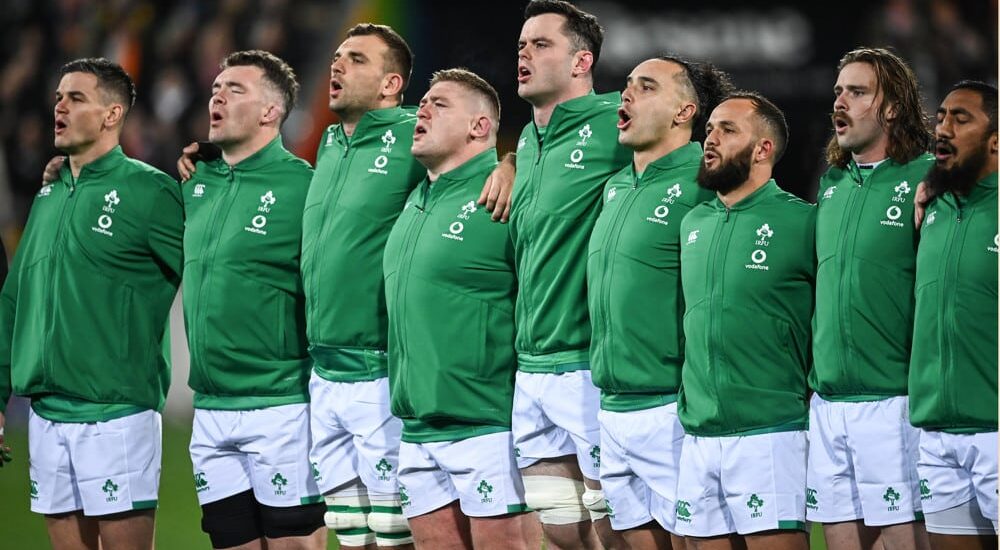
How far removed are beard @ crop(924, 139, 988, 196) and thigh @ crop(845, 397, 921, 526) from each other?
2.36 feet

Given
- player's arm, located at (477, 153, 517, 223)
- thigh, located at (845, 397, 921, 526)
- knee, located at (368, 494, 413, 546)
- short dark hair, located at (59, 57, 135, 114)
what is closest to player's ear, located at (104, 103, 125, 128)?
short dark hair, located at (59, 57, 135, 114)

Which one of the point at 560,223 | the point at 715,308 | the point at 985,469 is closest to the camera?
the point at 985,469

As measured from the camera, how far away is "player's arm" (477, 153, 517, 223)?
583 centimetres

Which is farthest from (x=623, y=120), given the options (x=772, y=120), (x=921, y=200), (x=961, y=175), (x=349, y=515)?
(x=349, y=515)

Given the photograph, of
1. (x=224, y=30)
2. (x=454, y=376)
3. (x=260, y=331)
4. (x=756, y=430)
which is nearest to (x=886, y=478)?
(x=756, y=430)

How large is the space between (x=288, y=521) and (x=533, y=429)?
118 centimetres

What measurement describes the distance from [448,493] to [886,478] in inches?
64.1

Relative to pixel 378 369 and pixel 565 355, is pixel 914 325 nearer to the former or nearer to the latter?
pixel 565 355

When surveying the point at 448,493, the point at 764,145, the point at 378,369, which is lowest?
the point at 448,493

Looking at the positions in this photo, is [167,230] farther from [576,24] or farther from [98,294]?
[576,24]

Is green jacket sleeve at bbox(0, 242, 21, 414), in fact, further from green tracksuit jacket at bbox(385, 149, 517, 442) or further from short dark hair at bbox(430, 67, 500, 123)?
short dark hair at bbox(430, 67, 500, 123)

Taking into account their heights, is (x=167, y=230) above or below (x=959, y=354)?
above

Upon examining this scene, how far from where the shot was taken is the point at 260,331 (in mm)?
6148

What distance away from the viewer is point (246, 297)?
6129mm
